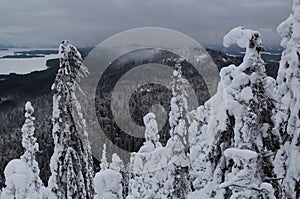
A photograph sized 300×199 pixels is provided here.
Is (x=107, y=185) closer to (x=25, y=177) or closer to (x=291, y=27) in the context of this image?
(x=291, y=27)

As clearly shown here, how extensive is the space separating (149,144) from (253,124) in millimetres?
14051

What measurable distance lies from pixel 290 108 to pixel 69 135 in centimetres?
650

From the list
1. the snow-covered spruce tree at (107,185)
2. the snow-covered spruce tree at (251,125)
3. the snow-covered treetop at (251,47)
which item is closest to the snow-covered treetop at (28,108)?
the snow-covered spruce tree at (107,185)

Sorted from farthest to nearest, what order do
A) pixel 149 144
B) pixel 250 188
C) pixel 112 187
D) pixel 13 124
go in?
pixel 13 124, pixel 149 144, pixel 112 187, pixel 250 188

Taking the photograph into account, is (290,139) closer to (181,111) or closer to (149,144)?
(181,111)

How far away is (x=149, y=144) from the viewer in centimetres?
1962

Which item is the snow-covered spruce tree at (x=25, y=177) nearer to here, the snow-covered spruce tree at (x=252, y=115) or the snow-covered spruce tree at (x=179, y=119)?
the snow-covered spruce tree at (x=179, y=119)

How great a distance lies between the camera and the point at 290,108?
625 centimetres

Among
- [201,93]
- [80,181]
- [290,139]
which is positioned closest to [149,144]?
[80,181]

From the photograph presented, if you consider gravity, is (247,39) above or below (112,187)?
above

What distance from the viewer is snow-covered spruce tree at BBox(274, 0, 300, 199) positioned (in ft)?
20.0

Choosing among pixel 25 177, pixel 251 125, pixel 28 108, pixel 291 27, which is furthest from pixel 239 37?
pixel 25 177

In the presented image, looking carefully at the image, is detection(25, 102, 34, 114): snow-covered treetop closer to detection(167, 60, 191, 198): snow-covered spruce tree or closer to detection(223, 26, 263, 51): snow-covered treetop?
detection(167, 60, 191, 198): snow-covered spruce tree

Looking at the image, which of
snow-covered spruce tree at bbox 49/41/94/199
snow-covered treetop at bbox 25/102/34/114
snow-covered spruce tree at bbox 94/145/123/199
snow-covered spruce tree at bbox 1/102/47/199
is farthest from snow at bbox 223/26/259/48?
snow-covered spruce tree at bbox 1/102/47/199
